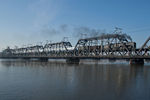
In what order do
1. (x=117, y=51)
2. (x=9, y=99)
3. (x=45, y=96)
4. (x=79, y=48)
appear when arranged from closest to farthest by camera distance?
1. (x=9, y=99)
2. (x=45, y=96)
3. (x=117, y=51)
4. (x=79, y=48)

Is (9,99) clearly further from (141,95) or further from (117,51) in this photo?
(117,51)

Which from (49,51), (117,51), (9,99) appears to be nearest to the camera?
(9,99)

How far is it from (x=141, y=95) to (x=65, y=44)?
96.5 metres

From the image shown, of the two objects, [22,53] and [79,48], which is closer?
[79,48]

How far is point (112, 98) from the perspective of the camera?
13.9 metres

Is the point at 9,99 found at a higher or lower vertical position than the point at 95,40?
lower

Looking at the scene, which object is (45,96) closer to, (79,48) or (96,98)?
(96,98)

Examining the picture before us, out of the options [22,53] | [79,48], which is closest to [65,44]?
[79,48]

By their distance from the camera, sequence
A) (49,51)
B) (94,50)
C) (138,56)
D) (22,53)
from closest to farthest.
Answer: (138,56) → (94,50) → (49,51) → (22,53)

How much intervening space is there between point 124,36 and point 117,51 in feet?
28.6

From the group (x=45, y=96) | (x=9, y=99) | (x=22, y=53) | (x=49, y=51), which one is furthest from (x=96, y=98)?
(x=22, y=53)

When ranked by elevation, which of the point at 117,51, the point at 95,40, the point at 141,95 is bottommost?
the point at 141,95

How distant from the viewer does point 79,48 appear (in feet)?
303

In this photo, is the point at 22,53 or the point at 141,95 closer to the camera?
the point at 141,95
